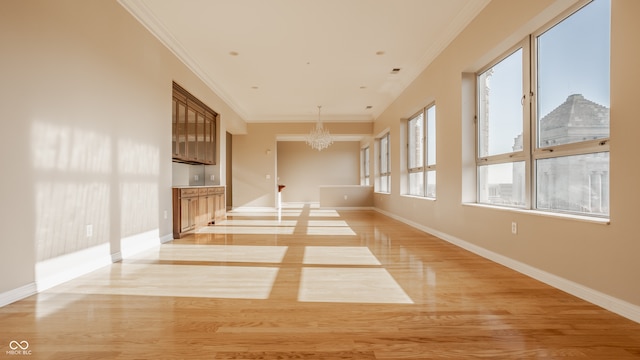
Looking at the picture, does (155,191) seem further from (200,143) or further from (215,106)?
(215,106)

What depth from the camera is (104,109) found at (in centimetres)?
319

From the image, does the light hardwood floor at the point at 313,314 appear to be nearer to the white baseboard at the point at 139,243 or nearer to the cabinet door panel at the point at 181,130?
the white baseboard at the point at 139,243

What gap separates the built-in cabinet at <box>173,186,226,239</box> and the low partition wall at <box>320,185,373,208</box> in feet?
13.3

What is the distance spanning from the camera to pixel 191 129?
5.70 m

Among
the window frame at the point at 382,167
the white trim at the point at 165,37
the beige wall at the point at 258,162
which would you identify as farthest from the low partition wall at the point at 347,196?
the white trim at the point at 165,37

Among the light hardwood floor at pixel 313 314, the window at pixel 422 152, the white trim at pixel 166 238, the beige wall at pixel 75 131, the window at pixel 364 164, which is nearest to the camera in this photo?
the light hardwood floor at pixel 313 314

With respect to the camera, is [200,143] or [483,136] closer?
[483,136]

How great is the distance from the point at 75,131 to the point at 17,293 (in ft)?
4.46

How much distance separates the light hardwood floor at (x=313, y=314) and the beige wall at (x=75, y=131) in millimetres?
450

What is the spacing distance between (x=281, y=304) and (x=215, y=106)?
18.4ft

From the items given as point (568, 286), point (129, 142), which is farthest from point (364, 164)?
point (568, 286)

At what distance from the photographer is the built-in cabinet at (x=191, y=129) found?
504 cm

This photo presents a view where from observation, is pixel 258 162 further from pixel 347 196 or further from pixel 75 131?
pixel 75 131

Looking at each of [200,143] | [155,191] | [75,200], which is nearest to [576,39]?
[75,200]
